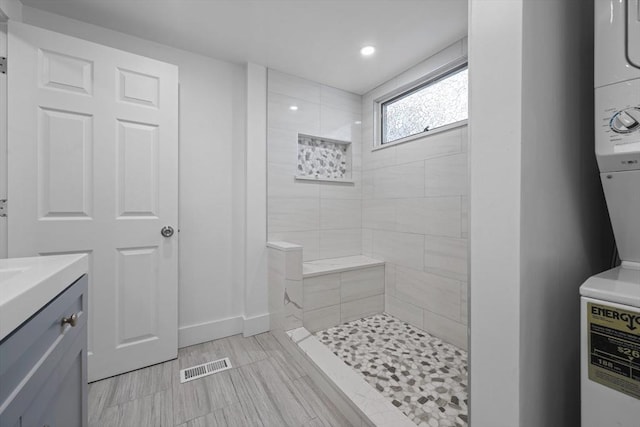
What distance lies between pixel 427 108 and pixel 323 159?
110 centimetres

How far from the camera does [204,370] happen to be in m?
1.80

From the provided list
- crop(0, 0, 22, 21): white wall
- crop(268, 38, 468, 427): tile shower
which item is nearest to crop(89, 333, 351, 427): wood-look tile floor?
crop(268, 38, 468, 427): tile shower

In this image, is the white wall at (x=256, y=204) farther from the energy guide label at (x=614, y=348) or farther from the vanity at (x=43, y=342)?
the energy guide label at (x=614, y=348)

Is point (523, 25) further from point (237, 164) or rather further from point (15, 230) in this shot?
point (15, 230)

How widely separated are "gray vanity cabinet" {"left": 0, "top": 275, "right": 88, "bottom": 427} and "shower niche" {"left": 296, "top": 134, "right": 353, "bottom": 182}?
1922 millimetres

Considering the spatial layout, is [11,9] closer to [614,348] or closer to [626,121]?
[626,121]

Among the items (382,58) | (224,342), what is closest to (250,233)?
(224,342)

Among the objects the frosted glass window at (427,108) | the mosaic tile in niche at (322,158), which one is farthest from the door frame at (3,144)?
the frosted glass window at (427,108)

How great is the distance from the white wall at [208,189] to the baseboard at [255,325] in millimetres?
98

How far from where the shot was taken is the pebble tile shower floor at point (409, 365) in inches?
53.7

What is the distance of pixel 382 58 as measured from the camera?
7.45ft

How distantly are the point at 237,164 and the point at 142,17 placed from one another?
114cm

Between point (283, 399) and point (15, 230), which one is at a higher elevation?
point (15, 230)

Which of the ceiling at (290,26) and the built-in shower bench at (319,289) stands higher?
the ceiling at (290,26)
